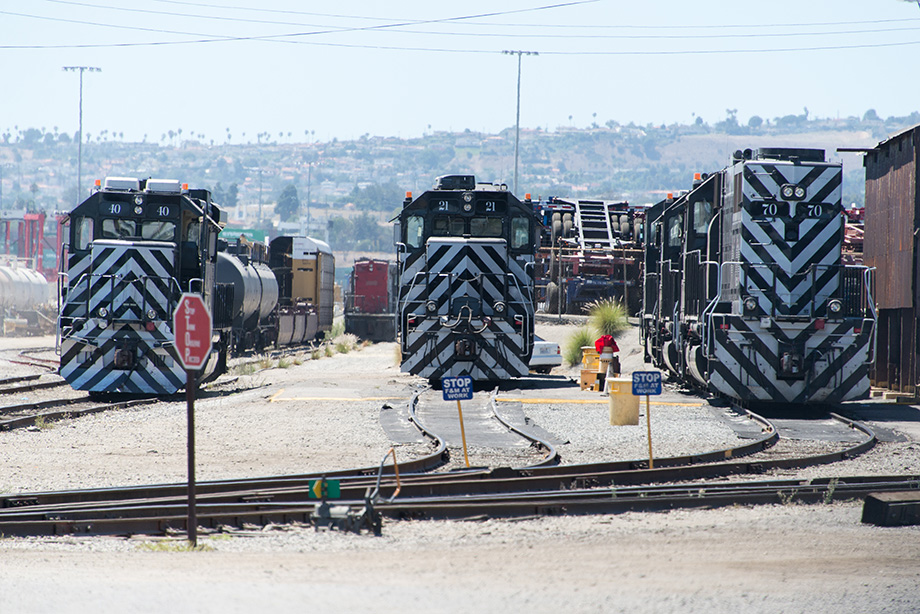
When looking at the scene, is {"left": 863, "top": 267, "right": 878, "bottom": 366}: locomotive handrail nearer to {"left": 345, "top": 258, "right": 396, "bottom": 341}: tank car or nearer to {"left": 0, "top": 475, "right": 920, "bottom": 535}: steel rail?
{"left": 0, "top": 475, "right": 920, "bottom": 535}: steel rail

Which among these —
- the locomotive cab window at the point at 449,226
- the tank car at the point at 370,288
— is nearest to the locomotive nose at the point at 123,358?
the locomotive cab window at the point at 449,226

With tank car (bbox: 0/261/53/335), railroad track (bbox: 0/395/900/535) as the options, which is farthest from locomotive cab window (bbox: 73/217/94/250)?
tank car (bbox: 0/261/53/335)

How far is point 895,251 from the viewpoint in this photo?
66.1ft

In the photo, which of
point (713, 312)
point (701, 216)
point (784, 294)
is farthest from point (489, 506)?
point (701, 216)

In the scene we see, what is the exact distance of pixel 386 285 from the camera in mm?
49938

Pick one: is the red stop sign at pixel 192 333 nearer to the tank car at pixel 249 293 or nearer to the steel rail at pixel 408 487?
the steel rail at pixel 408 487

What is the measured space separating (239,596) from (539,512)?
3384 mm

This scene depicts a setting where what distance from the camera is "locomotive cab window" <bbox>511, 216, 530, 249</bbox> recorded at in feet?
65.2

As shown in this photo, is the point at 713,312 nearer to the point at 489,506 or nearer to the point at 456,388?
the point at 456,388

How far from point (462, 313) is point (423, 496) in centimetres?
1028

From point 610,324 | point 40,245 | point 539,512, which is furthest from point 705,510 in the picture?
point 40,245

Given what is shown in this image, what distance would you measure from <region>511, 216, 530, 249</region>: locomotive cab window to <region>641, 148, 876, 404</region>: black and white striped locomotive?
151 inches

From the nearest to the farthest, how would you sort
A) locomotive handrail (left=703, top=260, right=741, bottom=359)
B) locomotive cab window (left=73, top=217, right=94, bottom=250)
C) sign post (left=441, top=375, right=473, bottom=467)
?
sign post (left=441, top=375, right=473, bottom=467), locomotive handrail (left=703, top=260, right=741, bottom=359), locomotive cab window (left=73, top=217, right=94, bottom=250)

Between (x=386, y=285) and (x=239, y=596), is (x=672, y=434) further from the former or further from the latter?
(x=386, y=285)
